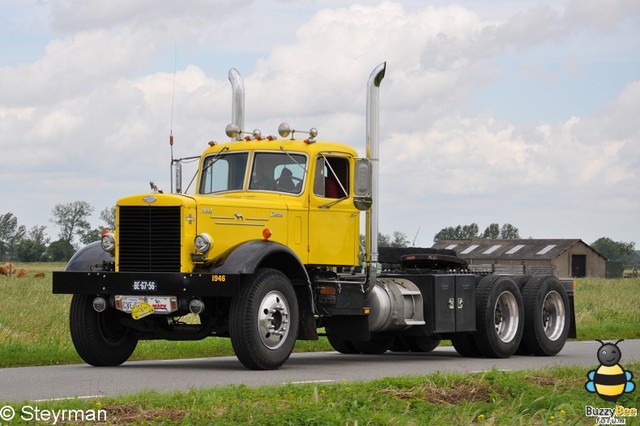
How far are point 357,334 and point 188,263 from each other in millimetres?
3300

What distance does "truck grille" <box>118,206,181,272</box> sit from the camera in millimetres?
16312

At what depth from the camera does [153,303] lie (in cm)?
1612

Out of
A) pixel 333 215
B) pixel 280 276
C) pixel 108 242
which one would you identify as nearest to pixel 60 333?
pixel 108 242

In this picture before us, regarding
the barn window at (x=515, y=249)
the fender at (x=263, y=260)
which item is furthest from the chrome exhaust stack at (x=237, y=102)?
the barn window at (x=515, y=249)

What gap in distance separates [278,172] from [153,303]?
3.11 metres

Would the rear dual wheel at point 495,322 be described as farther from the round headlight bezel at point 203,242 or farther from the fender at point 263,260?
the round headlight bezel at point 203,242

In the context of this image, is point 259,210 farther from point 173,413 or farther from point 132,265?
point 173,413

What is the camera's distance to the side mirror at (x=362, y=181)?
58.4 feet

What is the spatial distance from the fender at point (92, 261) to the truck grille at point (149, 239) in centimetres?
40

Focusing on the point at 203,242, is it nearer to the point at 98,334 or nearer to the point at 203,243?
the point at 203,243

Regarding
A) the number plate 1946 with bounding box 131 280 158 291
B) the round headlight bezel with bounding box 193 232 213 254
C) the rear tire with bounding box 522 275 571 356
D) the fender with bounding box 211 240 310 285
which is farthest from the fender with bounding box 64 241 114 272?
the rear tire with bounding box 522 275 571 356

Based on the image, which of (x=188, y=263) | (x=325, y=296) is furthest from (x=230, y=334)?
(x=325, y=296)

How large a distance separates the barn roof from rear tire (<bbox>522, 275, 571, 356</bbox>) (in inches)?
2179

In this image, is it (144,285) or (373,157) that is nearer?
(144,285)
